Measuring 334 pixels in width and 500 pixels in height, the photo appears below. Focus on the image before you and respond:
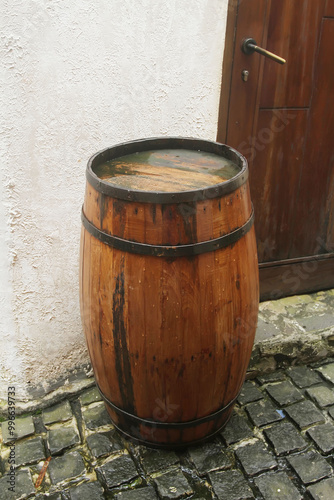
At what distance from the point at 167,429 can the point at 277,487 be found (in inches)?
20.6

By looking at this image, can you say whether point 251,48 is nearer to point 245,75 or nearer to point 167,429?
point 245,75

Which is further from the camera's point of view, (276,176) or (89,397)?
(276,176)

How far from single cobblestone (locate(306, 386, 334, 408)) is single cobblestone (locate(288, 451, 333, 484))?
34 cm

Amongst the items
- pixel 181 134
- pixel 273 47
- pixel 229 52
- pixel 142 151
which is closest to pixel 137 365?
pixel 142 151

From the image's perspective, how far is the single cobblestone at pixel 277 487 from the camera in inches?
78.9

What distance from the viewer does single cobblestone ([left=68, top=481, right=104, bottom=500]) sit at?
1.99 metres

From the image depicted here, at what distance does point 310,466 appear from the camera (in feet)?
7.00

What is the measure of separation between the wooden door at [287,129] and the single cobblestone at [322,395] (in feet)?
2.31

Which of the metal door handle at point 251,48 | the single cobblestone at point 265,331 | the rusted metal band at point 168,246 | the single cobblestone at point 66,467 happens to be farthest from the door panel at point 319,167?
the single cobblestone at point 66,467

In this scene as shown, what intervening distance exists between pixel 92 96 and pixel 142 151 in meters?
0.33

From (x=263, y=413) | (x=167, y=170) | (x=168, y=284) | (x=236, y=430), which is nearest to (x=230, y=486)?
(x=236, y=430)

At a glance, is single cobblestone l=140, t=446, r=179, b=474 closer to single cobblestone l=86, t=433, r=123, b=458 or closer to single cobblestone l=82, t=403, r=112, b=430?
single cobblestone l=86, t=433, r=123, b=458

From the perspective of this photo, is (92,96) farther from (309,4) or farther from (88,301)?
(309,4)

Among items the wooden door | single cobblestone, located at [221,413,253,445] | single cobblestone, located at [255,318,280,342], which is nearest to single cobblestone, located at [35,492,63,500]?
single cobblestone, located at [221,413,253,445]
